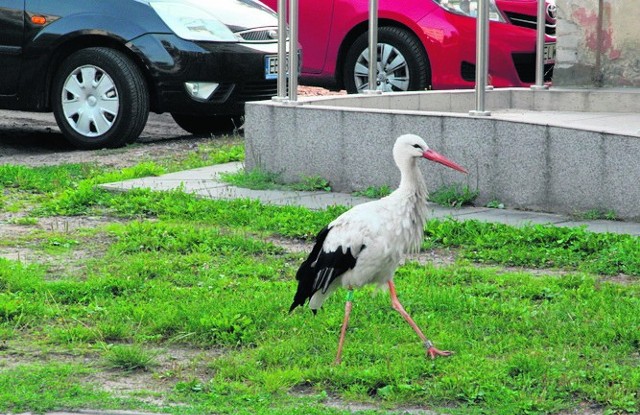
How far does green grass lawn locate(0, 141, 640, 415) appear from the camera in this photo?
5.26 m

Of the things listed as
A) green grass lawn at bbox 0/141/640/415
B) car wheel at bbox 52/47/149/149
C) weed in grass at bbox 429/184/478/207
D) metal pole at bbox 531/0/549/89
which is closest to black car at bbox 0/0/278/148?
car wheel at bbox 52/47/149/149

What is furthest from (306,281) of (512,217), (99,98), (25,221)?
(99,98)

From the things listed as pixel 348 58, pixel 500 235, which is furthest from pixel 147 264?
pixel 348 58

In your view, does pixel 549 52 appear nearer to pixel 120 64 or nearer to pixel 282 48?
pixel 282 48

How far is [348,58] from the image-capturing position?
47.1ft

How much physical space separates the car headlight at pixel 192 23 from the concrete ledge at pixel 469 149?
1879 millimetres

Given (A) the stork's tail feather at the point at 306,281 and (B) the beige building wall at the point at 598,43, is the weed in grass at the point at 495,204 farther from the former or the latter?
(B) the beige building wall at the point at 598,43

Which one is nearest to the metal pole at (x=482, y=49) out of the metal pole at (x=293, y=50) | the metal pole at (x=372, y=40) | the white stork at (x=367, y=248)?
the metal pole at (x=293, y=50)

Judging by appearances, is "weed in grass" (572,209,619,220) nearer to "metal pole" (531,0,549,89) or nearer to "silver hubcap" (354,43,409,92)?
"metal pole" (531,0,549,89)

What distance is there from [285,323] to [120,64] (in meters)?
6.19

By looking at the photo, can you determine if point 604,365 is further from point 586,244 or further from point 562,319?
point 586,244

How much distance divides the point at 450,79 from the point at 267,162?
3.91 m

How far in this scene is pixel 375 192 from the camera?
376 inches

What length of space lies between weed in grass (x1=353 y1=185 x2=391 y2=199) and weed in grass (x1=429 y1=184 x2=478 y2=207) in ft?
1.25
